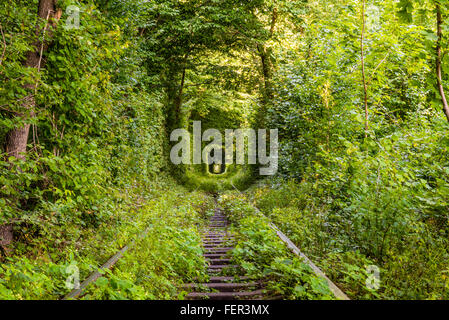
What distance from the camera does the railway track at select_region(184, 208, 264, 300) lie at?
15.2 feet

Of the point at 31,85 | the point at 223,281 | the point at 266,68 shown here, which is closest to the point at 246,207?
the point at 223,281

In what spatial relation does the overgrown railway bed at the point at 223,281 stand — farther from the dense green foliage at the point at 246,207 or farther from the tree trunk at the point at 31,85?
the tree trunk at the point at 31,85

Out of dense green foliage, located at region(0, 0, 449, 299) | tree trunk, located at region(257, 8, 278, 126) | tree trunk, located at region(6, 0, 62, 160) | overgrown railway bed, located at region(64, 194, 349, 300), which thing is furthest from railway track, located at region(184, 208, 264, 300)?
tree trunk, located at region(257, 8, 278, 126)

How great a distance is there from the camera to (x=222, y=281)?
534cm

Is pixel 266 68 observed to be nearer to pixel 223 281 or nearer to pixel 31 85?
pixel 31 85

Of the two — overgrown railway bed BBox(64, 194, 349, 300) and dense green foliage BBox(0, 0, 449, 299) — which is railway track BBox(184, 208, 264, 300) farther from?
dense green foliage BBox(0, 0, 449, 299)

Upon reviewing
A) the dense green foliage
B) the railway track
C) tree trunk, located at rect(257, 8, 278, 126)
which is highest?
tree trunk, located at rect(257, 8, 278, 126)

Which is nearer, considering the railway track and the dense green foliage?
the dense green foliage

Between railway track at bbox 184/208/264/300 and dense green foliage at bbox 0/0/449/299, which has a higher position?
dense green foliage at bbox 0/0/449/299

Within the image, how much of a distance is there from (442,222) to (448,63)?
3.08 metres

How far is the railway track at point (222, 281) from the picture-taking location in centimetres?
463

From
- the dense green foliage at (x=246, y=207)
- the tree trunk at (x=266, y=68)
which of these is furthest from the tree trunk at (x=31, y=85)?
the tree trunk at (x=266, y=68)

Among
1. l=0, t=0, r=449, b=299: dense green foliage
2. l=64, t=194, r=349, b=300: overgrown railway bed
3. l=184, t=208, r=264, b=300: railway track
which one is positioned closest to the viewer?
l=64, t=194, r=349, b=300: overgrown railway bed
